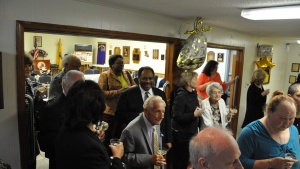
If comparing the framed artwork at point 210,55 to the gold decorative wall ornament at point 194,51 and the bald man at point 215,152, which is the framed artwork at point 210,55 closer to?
the gold decorative wall ornament at point 194,51

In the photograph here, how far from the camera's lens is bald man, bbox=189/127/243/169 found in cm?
Answer: 102

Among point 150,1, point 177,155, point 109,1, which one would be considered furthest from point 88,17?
point 177,155

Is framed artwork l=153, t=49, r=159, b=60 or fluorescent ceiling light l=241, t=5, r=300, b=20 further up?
fluorescent ceiling light l=241, t=5, r=300, b=20

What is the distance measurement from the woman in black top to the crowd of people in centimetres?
1

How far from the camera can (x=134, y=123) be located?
1864 mm

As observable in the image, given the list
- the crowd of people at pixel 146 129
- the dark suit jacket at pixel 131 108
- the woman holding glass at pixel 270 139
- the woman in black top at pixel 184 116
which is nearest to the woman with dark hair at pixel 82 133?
the crowd of people at pixel 146 129

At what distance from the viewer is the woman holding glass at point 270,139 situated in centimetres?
155

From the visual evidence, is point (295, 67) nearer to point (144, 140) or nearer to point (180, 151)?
point (180, 151)

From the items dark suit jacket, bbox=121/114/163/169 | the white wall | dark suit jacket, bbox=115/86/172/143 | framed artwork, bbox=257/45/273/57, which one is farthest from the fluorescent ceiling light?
framed artwork, bbox=257/45/273/57

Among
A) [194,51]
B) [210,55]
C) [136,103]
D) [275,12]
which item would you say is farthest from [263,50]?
[136,103]

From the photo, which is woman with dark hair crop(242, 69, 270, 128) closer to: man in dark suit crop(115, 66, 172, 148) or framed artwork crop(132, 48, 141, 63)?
man in dark suit crop(115, 66, 172, 148)

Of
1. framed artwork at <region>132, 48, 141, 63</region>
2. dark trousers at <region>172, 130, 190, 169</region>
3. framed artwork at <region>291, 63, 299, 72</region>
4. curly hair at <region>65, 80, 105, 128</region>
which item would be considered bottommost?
dark trousers at <region>172, 130, 190, 169</region>

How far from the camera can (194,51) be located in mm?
3229

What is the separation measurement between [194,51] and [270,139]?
183cm
